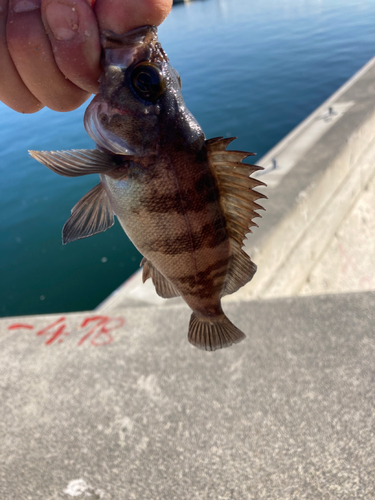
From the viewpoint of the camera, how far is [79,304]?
7805 mm

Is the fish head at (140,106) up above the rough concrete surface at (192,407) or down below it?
above

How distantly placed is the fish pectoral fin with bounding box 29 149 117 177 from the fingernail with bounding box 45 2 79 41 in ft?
1.06

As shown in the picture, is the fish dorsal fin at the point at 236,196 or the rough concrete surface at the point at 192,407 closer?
the fish dorsal fin at the point at 236,196

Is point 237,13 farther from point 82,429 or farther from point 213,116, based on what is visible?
point 82,429

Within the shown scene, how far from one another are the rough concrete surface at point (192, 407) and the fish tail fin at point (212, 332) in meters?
1.37

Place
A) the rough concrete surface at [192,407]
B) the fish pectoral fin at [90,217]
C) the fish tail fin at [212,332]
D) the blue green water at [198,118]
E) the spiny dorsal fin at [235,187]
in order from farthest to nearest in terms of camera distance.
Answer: the blue green water at [198,118]
the rough concrete surface at [192,407]
the fish tail fin at [212,332]
the fish pectoral fin at [90,217]
the spiny dorsal fin at [235,187]

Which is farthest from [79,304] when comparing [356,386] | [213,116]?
[213,116]

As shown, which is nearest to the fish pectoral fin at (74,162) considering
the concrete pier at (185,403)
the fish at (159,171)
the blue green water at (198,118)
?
the fish at (159,171)

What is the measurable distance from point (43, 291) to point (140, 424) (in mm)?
6149

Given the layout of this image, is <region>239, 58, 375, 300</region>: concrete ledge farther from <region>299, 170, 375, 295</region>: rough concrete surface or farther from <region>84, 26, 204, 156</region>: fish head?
<region>84, 26, 204, 156</region>: fish head

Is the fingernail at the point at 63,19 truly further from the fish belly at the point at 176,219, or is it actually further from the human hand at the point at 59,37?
the fish belly at the point at 176,219

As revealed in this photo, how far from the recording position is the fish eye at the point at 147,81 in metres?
1.23

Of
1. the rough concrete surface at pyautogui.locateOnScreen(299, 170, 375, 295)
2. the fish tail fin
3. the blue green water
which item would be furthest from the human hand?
the blue green water

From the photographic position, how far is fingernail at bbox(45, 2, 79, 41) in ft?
3.63
